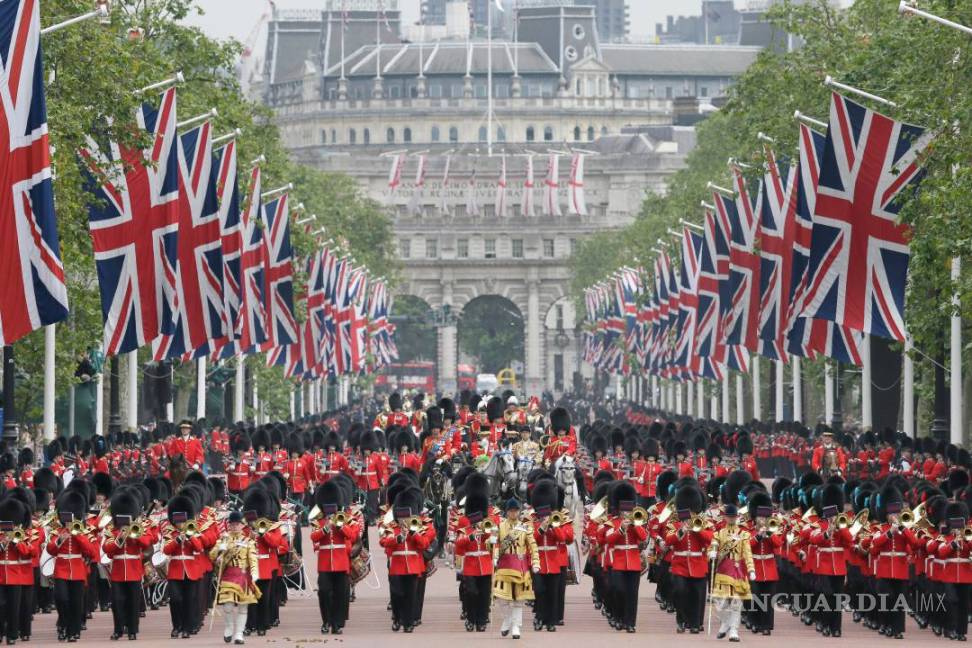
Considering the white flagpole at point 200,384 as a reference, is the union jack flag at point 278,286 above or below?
above

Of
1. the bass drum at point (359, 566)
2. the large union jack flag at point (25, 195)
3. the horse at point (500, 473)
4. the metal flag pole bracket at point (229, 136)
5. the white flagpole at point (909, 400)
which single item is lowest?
the bass drum at point (359, 566)

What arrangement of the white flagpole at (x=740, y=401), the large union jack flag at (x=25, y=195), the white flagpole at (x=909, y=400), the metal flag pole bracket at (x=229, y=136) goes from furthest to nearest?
1. the white flagpole at (x=740, y=401)
2. the metal flag pole bracket at (x=229, y=136)
3. the white flagpole at (x=909, y=400)
4. the large union jack flag at (x=25, y=195)

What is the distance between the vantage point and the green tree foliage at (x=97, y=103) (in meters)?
45.5

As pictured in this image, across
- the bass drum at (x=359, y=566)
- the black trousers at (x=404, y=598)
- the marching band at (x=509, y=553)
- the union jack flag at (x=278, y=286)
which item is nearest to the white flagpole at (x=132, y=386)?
the union jack flag at (x=278, y=286)

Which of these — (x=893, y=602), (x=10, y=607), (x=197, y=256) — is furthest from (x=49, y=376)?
(x=893, y=602)

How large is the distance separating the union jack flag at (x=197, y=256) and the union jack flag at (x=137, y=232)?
0.83 meters

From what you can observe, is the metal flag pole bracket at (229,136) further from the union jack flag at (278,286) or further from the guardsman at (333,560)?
the guardsman at (333,560)

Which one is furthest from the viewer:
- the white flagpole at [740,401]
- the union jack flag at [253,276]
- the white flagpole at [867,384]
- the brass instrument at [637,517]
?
the white flagpole at [740,401]

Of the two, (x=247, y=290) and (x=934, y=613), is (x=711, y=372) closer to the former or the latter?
(x=247, y=290)

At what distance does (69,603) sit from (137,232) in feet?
50.7

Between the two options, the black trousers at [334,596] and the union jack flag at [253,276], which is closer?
the black trousers at [334,596]

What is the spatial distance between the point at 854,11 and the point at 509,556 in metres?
39.6

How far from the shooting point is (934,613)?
31.9 m

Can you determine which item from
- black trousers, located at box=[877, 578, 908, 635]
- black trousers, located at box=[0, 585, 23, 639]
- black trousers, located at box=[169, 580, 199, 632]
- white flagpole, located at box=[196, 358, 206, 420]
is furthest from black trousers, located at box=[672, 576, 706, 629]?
white flagpole, located at box=[196, 358, 206, 420]
